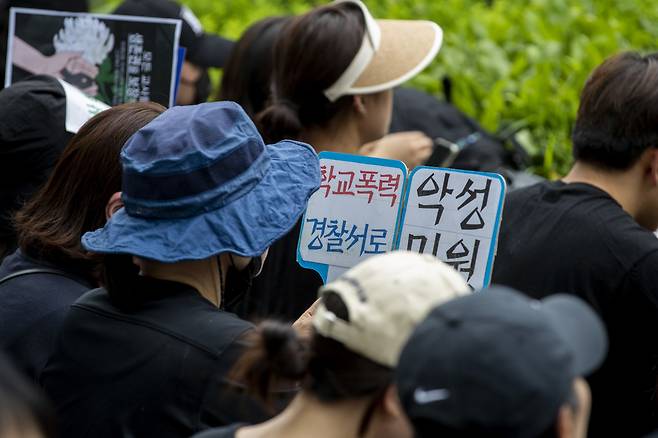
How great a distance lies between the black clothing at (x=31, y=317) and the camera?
9.39ft

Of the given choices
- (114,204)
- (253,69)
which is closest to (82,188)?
(114,204)

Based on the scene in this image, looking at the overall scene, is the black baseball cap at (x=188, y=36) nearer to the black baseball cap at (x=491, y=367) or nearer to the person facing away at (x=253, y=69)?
the person facing away at (x=253, y=69)

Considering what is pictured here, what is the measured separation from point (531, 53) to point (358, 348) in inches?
201

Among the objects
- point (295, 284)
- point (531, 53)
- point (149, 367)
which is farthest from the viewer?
point (531, 53)

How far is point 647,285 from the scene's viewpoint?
312 cm

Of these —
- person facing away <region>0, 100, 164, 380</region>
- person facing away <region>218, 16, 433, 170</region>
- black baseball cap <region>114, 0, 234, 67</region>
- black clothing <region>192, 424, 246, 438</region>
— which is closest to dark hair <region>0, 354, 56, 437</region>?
black clothing <region>192, 424, 246, 438</region>

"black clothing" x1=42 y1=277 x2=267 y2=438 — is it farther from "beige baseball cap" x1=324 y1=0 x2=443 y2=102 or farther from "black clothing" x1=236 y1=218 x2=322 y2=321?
"beige baseball cap" x1=324 y1=0 x2=443 y2=102

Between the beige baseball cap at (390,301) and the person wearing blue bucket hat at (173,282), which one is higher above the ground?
the beige baseball cap at (390,301)

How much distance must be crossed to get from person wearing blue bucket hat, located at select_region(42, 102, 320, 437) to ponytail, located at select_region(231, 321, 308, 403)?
20 cm

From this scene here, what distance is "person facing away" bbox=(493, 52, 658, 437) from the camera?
10.4ft

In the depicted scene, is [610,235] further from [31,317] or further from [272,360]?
[31,317]

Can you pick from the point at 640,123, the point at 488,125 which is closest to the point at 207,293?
the point at 640,123

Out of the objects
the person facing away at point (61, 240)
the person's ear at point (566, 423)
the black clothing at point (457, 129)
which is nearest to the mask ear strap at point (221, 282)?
the person facing away at point (61, 240)

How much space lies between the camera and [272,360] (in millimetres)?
2012
